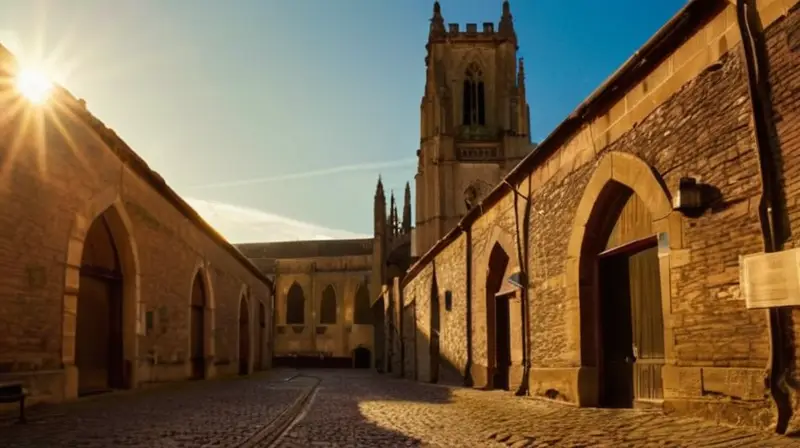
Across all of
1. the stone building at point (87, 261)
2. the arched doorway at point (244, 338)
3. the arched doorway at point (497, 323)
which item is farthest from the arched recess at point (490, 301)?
the arched doorway at point (244, 338)

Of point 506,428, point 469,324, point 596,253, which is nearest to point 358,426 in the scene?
point 506,428

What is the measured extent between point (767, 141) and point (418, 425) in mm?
5070

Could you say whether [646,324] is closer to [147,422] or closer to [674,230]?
[674,230]

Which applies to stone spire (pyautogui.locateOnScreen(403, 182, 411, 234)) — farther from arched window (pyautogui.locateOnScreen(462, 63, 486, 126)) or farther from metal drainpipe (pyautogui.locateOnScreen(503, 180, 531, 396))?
metal drainpipe (pyautogui.locateOnScreen(503, 180, 531, 396))

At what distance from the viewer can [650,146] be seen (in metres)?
8.77

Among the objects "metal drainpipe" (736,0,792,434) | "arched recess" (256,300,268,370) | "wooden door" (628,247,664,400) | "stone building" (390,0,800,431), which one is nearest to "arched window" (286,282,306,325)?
"arched recess" (256,300,268,370)

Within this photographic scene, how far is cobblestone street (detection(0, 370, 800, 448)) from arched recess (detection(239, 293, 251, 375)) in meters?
16.0

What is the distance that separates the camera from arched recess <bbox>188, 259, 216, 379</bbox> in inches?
804

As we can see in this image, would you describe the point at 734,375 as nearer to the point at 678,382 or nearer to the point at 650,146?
the point at 678,382

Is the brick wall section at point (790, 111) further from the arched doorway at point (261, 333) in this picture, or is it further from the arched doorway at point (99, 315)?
the arched doorway at point (261, 333)

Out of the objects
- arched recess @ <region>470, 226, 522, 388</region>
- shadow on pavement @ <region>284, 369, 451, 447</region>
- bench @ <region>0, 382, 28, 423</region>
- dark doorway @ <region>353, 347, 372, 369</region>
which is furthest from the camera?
dark doorway @ <region>353, 347, 372, 369</region>

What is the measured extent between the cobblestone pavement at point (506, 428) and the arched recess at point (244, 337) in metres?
17.3

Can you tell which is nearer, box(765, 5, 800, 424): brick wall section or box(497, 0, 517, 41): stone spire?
box(765, 5, 800, 424): brick wall section

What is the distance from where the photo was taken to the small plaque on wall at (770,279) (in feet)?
20.0
